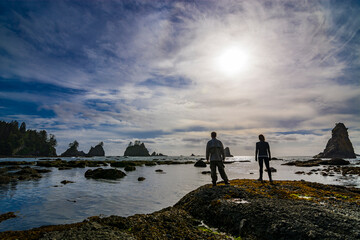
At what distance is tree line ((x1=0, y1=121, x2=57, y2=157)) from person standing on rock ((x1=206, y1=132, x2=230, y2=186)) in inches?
7718

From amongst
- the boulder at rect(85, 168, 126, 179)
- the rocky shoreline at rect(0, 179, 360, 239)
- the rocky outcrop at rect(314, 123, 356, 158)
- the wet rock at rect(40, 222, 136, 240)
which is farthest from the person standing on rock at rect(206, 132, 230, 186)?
the rocky outcrop at rect(314, 123, 356, 158)

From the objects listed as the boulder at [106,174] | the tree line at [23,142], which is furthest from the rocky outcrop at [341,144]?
the tree line at [23,142]

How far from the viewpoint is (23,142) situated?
159500mm

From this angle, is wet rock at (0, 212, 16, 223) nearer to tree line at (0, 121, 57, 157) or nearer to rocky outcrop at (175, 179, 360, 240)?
rocky outcrop at (175, 179, 360, 240)

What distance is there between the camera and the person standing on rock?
→ 1161 centimetres

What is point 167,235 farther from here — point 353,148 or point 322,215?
point 353,148

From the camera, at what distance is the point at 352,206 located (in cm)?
753

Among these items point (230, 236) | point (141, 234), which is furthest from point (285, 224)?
point (141, 234)

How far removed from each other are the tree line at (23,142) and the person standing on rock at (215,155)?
196028 mm

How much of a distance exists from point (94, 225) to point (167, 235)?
2.59m

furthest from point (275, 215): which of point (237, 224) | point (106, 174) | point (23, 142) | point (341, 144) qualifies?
point (23, 142)

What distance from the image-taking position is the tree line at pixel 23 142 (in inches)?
5896

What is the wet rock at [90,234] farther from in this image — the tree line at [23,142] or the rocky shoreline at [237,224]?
the tree line at [23,142]

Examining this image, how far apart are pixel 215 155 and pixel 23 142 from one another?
204247 millimetres
